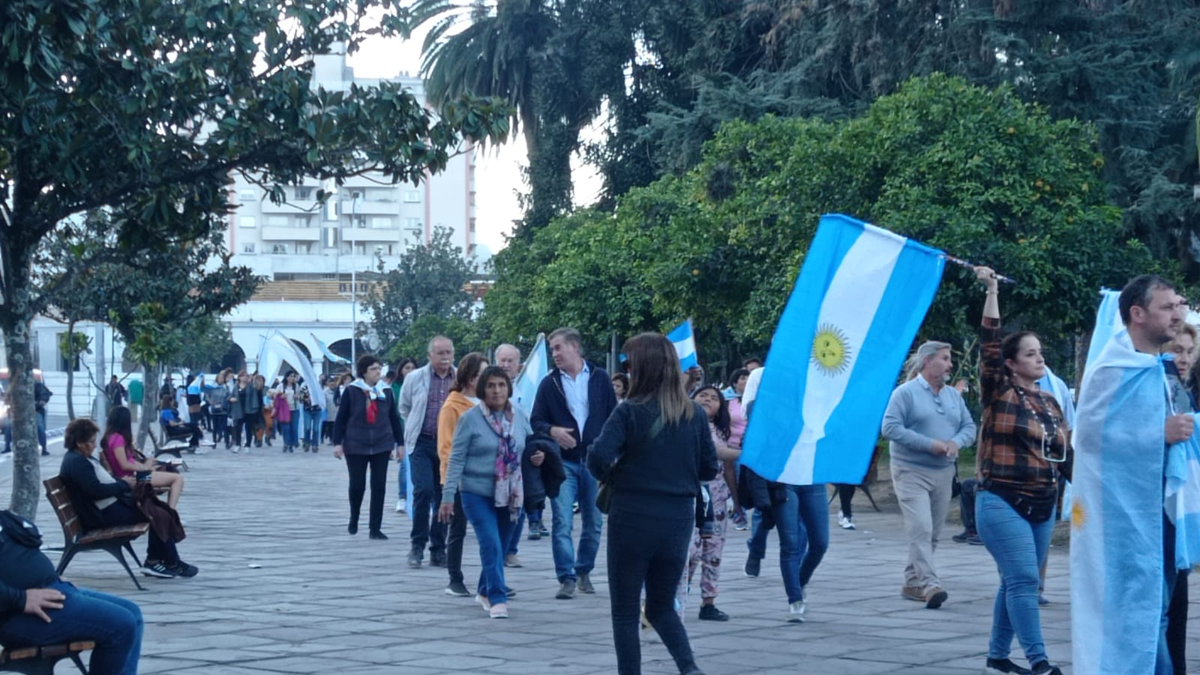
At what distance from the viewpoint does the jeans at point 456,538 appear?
10219mm

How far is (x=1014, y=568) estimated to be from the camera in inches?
285

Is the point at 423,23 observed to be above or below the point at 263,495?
above

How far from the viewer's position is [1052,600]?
418 inches

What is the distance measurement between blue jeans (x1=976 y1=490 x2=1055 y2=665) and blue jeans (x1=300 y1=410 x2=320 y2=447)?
3029 cm

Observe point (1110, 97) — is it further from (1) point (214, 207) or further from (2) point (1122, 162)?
(1) point (214, 207)

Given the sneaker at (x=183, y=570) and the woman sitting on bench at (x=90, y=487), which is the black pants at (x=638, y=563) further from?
the sneaker at (x=183, y=570)

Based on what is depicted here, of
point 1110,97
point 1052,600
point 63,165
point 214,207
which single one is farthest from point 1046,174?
point 63,165

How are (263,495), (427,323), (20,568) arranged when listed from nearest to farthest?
(20,568) < (263,495) < (427,323)

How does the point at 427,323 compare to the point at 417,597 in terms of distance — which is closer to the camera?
the point at 417,597

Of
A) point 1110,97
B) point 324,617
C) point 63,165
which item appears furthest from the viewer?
point 1110,97

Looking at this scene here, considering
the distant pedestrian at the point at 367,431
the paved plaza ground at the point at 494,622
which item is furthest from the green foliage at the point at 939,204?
the distant pedestrian at the point at 367,431

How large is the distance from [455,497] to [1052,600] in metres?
4.07

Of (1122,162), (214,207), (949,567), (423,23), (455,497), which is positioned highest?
(423,23)

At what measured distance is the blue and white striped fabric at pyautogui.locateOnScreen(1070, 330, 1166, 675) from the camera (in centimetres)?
598
